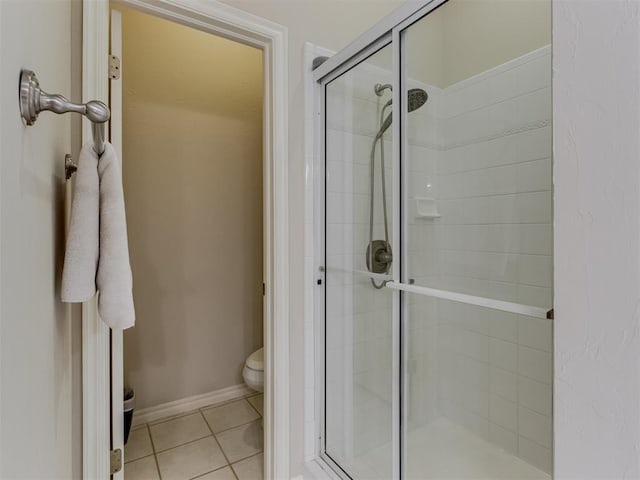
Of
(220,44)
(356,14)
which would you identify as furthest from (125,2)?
(220,44)

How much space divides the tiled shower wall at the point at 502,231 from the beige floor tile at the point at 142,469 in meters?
1.41

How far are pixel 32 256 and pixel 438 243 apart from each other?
48.9 inches

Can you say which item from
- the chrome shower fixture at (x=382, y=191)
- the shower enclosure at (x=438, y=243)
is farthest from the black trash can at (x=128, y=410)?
the chrome shower fixture at (x=382, y=191)

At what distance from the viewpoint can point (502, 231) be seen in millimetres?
1396

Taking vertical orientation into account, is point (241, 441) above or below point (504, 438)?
below

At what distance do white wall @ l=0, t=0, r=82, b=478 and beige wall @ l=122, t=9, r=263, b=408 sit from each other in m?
1.15

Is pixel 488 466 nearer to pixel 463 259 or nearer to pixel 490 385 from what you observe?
pixel 490 385

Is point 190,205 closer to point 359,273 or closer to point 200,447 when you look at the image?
point 359,273

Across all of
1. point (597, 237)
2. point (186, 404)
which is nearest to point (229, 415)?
point (186, 404)

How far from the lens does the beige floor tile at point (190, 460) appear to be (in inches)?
63.6

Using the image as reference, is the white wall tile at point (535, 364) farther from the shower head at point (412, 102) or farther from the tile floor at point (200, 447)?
the tile floor at point (200, 447)

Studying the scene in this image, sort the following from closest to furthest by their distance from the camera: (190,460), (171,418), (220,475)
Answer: (220,475) < (190,460) < (171,418)

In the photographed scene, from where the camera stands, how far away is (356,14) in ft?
5.39

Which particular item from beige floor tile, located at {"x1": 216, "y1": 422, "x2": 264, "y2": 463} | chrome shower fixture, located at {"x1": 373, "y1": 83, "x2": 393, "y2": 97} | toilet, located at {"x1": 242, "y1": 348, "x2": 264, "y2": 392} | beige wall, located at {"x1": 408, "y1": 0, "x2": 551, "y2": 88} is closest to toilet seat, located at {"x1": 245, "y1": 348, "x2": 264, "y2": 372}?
toilet, located at {"x1": 242, "y1": 348, "x2": 264, "y2": 392}
